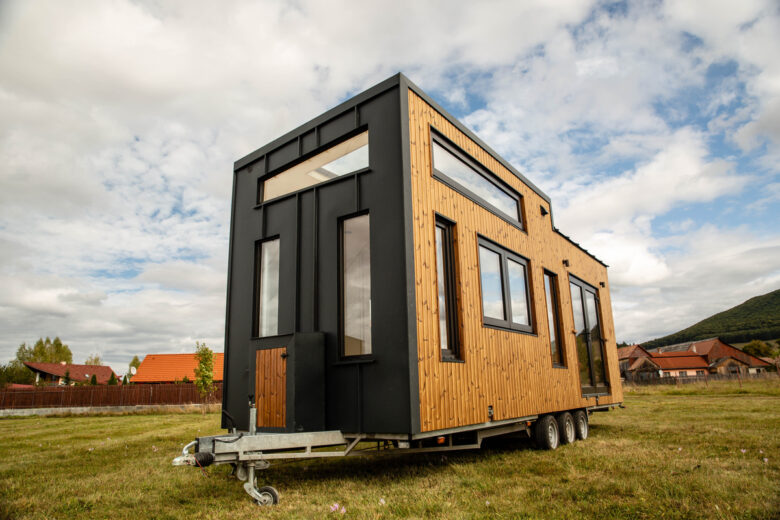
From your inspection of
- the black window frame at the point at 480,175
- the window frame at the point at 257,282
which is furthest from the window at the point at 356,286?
the black window frame at the point at 480,175

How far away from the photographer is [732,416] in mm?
11734

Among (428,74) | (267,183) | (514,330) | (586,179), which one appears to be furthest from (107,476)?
(586,179)

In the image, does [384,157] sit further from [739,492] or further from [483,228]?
[739,492]

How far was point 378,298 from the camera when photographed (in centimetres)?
547

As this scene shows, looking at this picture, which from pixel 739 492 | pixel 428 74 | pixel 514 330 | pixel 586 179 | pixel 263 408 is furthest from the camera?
pixel 586 179

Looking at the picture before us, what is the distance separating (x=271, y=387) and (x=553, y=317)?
247 inches

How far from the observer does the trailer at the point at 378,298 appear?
5.21m

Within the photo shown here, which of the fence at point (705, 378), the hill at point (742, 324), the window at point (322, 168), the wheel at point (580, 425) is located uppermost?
the hill at point (742, 324)

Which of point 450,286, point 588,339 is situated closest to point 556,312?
point 588,339

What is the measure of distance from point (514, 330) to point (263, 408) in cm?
416

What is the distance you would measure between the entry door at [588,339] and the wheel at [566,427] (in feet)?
4.56

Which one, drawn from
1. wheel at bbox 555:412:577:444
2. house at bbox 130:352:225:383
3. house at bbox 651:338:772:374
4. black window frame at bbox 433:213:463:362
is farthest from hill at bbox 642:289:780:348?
black window frame at bbox 433:213:463:362

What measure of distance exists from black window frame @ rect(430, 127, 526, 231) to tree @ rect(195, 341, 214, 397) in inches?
909

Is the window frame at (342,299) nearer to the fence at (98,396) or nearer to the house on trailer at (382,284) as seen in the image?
the house on trailer at (382,284)
